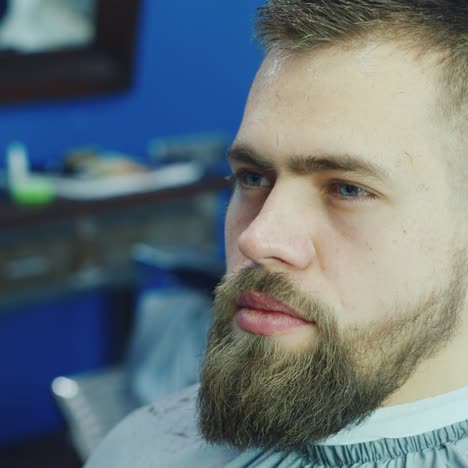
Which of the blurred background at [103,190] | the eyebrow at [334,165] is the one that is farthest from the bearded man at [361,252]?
the blurred background at [103,190]

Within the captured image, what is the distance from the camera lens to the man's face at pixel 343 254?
1176mm

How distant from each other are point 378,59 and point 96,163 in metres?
2.38

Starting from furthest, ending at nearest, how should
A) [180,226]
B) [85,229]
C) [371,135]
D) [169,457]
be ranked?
1. [180,226]
2. [85,229]
3. [169,457]
4. [371,135]

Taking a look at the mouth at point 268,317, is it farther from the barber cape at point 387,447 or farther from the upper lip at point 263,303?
the barber cape at point 387,447

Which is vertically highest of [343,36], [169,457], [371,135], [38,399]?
[343,36]

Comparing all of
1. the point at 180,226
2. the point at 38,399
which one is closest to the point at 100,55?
the point at 180,226

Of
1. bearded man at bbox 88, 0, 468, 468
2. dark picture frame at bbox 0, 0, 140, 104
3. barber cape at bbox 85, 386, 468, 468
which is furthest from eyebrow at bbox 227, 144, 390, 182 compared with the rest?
dark picture frame at bbox 0, 0, 140, 104

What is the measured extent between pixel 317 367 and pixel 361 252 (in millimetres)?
154

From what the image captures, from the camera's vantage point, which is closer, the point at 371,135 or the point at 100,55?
the point at 371,135

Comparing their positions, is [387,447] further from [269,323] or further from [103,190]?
[103,190]

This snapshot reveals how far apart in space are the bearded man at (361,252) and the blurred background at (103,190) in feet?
4.95

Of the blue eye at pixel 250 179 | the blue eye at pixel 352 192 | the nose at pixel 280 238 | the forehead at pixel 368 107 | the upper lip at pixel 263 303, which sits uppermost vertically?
the forehead at pixel 368 107

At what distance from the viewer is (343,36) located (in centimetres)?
120

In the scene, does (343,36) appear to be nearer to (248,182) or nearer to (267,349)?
(248,182)
